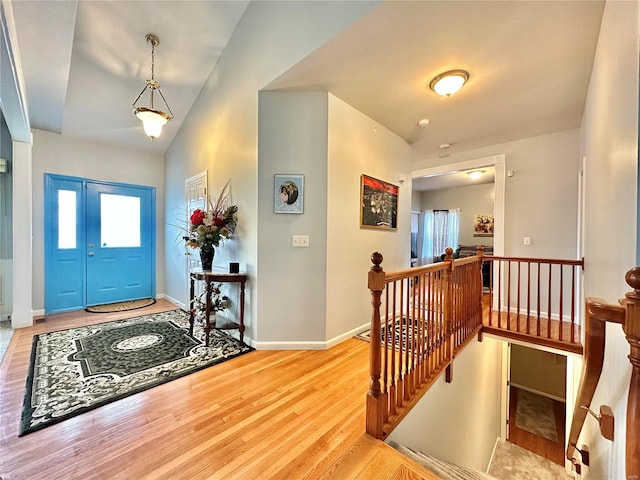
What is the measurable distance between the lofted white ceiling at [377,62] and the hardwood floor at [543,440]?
15.5ft

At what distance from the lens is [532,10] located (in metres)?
1.73

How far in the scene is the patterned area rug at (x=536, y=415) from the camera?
173 inches

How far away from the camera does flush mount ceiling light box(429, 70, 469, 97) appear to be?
2.33 m

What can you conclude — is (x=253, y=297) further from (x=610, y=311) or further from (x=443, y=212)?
(x=443, y=212)

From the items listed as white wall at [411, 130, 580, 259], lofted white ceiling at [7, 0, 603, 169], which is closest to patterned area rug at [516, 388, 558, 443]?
white wall at [411, 130, 580, 259]

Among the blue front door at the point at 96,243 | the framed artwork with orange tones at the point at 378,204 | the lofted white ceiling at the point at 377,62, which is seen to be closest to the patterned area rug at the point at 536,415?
the framed artwork with orange tones at the point at 378,204

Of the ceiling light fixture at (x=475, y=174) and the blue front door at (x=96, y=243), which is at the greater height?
the ceiling light fixture at (x=475, y=174)

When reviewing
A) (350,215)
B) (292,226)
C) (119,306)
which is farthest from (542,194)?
(119,306)

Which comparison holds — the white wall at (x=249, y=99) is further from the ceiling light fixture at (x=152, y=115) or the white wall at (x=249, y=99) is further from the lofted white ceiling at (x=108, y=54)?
the ceiling light fixture at (x=152, y=115)

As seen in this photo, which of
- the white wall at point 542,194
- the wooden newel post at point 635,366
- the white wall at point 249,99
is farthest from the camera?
the white wall at point 542,194

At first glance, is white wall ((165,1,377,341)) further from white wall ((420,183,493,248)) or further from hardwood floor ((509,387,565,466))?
white wall ((420,183,493,248))

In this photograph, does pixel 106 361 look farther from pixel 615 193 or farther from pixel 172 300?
pixel 615 193

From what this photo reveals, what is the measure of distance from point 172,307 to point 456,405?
13.7 ft

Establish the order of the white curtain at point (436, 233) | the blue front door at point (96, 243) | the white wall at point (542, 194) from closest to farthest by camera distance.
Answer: the white wall at point (542, 194)
the blue front door at point (96, 243)
the white curtain at point (436, 233)
